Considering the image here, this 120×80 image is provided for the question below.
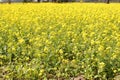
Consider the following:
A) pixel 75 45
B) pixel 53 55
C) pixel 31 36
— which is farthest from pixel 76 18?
pixel 53 55

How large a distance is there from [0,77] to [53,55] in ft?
4.07

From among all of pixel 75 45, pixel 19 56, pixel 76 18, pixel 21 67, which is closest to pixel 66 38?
pixel 75 45

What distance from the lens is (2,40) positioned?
9359mm

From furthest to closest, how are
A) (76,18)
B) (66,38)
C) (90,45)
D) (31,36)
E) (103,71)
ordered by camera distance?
(76,18), (31,36), (66,38), (90,45), (103,71)

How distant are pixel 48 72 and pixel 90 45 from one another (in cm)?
128

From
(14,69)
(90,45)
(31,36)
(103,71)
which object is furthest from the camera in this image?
(31,36)

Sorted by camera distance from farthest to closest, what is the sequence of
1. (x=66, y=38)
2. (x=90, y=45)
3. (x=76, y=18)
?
(x=76, y=18) → (x=66, y=38) → (x=90, y=45)

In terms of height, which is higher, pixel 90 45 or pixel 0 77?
pixel 90 45

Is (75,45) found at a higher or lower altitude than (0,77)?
higher

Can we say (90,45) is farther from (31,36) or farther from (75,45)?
(31,36)

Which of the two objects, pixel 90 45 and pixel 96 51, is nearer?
pixel 96 51

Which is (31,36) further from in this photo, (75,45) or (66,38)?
(75,45)

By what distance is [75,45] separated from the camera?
826cm

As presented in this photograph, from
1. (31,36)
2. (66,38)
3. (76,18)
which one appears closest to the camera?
(66,38)
